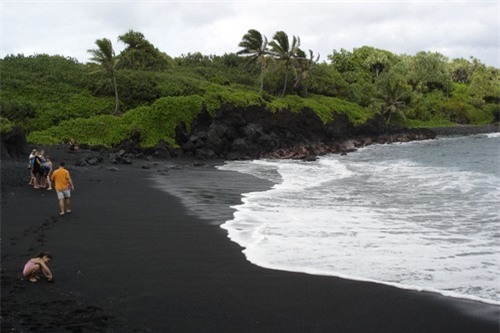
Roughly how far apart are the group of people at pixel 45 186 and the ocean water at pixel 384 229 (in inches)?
164

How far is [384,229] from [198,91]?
1261 inches

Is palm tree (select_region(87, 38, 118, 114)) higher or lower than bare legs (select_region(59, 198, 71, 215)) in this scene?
higher

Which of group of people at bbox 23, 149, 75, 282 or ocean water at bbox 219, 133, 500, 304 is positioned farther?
ocean water at bbox 219, 133, 500, 304

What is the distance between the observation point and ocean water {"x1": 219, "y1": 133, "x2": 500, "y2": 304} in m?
8.84

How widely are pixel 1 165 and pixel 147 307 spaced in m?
14.8

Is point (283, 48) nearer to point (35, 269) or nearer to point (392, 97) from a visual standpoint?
point (392, 97)

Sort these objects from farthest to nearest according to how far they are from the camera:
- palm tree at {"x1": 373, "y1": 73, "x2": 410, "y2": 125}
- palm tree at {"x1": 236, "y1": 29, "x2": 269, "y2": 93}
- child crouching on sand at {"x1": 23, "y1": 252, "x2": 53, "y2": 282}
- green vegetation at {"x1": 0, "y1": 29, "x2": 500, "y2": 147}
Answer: palm tree at {"x1": 373, "y1": 73, "x2": 410, "y2": 125}, palm tree at {"x1": 236, "y1": 29, "x2": 269, "y2": 93}, green vegetation at {"x1": 0, "y1": 29, "x2": 500, "y2": 147}, child crouching on sand at {"x1": 23, "y1": 252, "x2": 53, "y2": 282}

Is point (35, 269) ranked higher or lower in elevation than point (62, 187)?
lower

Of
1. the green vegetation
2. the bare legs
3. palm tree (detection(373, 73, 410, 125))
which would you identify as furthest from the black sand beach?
palm tree (detection(373, 73, 410, 125))

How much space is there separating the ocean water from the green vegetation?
52.7ft

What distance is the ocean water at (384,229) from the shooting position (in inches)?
348

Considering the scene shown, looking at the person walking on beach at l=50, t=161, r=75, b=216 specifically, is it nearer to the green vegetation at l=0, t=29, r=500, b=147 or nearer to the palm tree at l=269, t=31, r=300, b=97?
the green vegetation at l=0, t=29, r=500, b=147

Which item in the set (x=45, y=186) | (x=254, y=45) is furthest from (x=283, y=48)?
(x=45, y=186)

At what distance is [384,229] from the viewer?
40.5 ft
